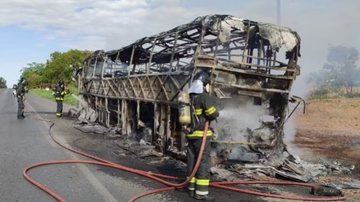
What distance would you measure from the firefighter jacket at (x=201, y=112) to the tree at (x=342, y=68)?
25.6 metres

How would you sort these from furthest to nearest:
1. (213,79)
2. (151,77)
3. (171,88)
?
(151,77)
(171,88)
(213,79)

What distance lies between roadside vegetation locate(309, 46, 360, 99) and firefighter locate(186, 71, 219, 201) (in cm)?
2492

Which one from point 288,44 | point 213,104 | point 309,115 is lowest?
point 309,115

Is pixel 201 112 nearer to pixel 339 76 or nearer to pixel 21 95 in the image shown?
pixel 21 95

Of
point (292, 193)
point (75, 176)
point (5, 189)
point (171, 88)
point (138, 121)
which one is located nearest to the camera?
point (5, 189)

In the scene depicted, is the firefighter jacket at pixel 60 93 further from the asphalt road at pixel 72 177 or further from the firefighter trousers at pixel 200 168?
the firefighter trousers at pixel 200 168

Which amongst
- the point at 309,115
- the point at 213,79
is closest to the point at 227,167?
the point at 213,79

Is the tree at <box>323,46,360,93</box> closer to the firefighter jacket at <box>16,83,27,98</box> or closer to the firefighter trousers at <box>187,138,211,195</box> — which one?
the firefighter jacket at <box>16,83,27,98</box>

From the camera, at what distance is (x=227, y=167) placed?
8.43 metres

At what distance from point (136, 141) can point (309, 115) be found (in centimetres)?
1481

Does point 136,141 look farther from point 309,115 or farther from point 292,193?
point 309,115

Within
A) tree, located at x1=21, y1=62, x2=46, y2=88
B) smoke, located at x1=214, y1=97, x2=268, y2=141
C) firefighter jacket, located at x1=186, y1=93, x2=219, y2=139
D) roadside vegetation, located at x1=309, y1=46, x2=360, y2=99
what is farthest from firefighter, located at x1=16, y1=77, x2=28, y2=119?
tree, located at x1=21, y1=62, x2=46, y2=88

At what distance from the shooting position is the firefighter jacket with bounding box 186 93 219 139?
6172 millimetres

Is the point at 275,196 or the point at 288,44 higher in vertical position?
the point at 288,44
